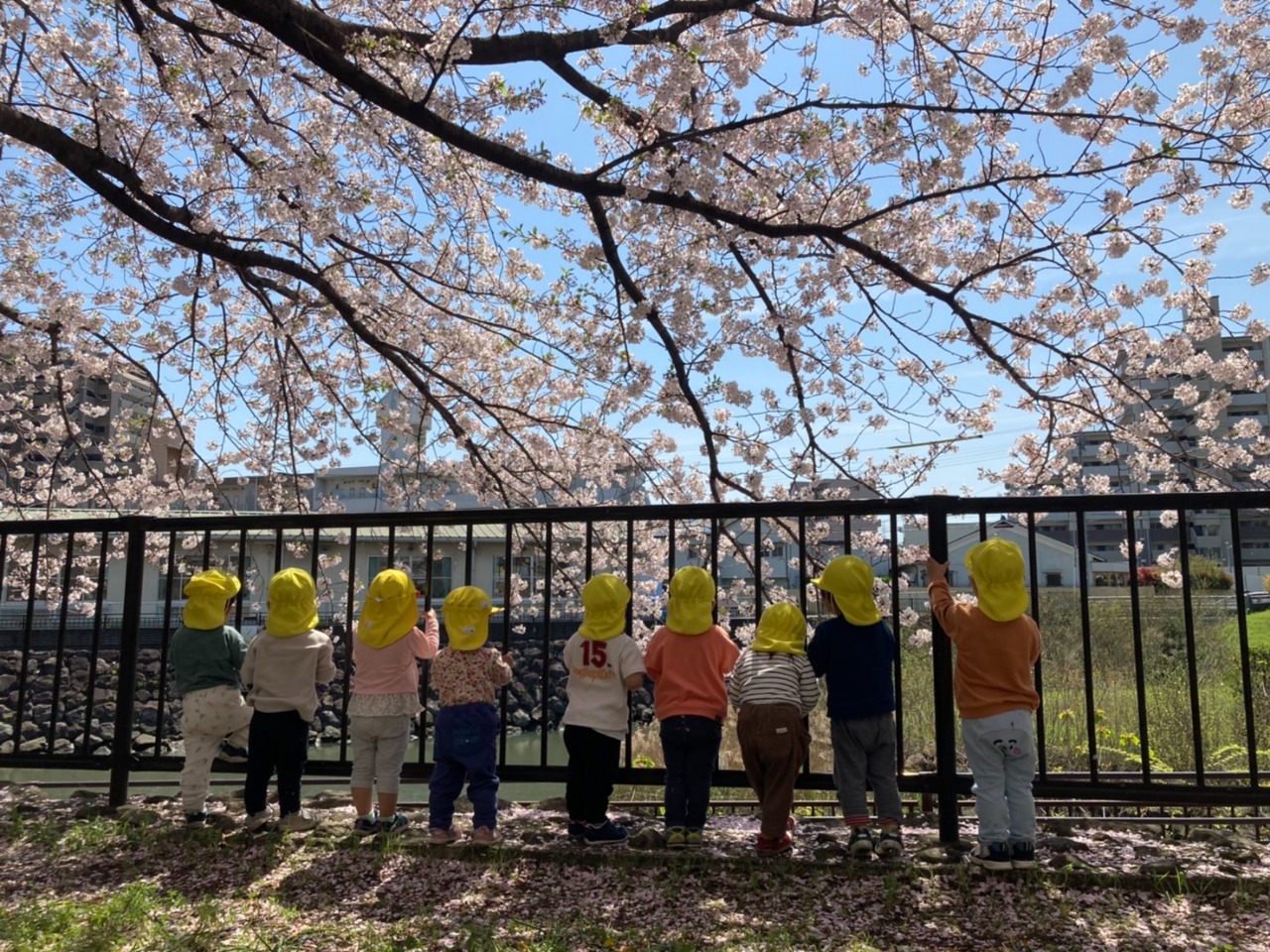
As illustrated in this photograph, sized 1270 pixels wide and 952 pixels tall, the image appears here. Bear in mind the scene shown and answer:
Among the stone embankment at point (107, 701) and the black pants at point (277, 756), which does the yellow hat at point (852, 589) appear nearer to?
the black pants at point (277, 756)

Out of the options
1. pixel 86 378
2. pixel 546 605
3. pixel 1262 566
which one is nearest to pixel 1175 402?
pixel 546 605

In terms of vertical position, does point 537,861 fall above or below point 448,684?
below

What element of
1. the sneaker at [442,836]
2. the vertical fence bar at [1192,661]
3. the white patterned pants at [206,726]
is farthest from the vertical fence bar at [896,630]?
the white patterned pants at [206,726]

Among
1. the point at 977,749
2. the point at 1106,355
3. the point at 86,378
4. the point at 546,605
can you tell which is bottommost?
the point at 977,749

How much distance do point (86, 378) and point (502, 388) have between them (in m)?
4.64

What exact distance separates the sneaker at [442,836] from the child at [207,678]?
1.21 meters

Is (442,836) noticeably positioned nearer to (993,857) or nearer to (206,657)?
(206,657)

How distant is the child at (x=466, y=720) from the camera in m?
3.81

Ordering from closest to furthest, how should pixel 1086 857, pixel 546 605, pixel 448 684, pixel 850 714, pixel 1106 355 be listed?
1. pixel 1086 857
2. pixel 850 714
3. pixel 448 684
4. pixel 546 605
5. pixel 1106 355

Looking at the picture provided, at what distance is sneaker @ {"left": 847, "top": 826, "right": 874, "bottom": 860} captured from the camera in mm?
3414

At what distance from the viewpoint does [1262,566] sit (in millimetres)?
45000

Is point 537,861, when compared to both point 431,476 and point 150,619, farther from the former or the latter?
point 150,619

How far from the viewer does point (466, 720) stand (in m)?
3.87

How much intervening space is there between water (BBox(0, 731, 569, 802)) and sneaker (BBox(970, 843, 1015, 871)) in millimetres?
2223
